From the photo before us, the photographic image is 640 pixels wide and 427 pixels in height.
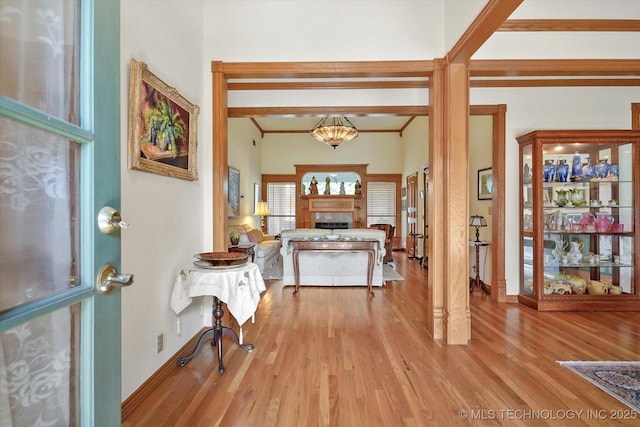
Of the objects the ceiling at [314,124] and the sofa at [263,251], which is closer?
the sofa at [263,251]

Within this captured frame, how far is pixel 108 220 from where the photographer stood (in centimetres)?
75

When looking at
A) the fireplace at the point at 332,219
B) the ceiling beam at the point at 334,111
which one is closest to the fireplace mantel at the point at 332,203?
the fireplace at the point at 332,219

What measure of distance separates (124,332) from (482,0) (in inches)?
123

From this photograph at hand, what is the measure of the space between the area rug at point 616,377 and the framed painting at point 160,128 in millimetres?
3356

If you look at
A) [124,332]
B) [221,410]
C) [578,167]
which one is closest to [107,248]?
[124,332]

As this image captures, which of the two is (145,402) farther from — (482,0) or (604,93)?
(604,93)

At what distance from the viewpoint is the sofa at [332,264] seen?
4727 mm

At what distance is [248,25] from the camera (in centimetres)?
282

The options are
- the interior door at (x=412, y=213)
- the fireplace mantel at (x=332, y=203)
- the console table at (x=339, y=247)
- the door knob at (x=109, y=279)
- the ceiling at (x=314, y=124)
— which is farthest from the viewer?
the fireplace mantel at (x=332, y=203)

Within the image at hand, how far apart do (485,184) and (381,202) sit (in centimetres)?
481

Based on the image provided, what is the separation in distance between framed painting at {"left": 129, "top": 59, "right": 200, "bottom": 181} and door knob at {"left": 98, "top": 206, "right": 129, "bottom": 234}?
1195mm

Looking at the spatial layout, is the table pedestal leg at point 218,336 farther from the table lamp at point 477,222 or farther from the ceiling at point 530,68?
the table lamp at point 477,222

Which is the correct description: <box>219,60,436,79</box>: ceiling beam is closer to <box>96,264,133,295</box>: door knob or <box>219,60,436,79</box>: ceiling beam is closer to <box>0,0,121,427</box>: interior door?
<box>0,0,121,427</box>: interior door

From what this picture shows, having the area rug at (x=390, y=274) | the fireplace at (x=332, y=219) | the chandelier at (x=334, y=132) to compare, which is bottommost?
the area rug at (x=390, y=274)
